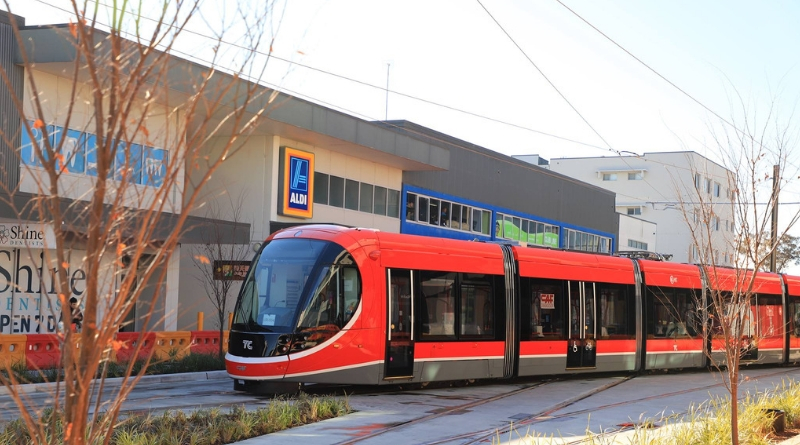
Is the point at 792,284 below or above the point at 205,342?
above

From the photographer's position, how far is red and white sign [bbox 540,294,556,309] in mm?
19609

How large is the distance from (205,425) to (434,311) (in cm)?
692

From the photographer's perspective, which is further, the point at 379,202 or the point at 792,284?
the point at 379,202

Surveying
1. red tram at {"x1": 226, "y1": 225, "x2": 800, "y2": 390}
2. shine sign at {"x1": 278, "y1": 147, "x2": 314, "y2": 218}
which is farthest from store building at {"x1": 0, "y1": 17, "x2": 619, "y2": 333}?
red tram at {"x1": 226, "y1": 225, "x2": 800, "y2": 390}

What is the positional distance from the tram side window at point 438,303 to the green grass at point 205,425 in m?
4.26

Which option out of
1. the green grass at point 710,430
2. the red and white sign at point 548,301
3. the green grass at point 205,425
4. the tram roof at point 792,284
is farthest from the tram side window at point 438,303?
the tram roof at point 792,284

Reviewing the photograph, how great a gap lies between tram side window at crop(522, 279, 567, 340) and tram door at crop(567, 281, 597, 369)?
33cm

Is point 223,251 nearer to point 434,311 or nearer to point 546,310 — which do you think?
point 546,310

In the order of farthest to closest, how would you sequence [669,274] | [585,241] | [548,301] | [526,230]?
[585,241]
[526,230]
[669,274]
[548,301]

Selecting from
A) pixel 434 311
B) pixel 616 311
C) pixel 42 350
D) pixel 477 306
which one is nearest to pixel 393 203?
pixel 616 311

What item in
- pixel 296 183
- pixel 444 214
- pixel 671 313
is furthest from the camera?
pixel 444 214

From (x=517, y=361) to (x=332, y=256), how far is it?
5.37 meters

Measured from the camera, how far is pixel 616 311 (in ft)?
71.1

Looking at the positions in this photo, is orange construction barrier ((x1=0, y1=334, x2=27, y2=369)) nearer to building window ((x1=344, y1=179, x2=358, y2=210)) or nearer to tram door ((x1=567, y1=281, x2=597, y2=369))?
tram door ((x1=567, y1=281, x2=597, y2=369))
